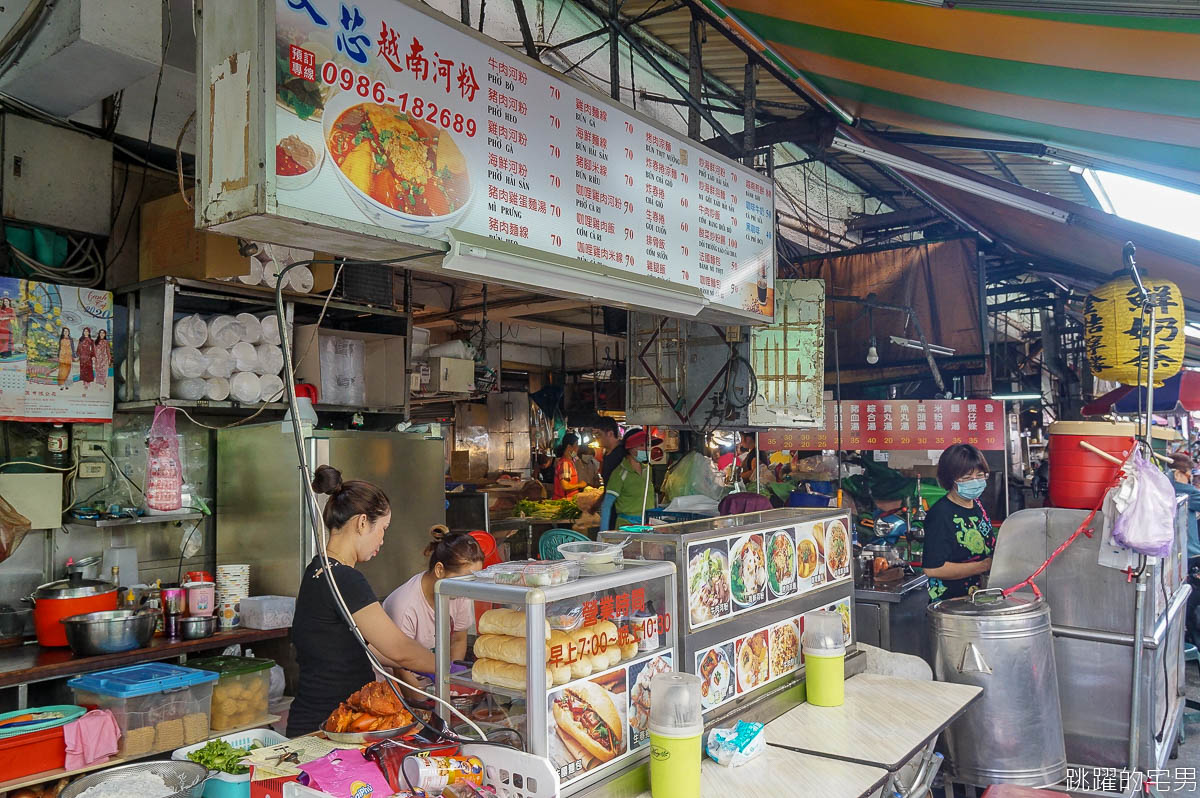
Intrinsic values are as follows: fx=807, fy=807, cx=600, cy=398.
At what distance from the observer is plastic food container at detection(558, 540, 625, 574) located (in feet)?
8.05

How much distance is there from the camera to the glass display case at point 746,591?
266 cm

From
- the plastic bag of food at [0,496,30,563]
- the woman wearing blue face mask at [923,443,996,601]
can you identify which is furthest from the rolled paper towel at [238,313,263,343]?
the woman wearing blue face mask at [923,443,996,601]

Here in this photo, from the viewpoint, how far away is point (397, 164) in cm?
224

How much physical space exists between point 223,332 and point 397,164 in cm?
280

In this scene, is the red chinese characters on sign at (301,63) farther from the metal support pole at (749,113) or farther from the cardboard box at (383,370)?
the cardboard box at (383,370)

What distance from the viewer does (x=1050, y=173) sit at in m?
8.48

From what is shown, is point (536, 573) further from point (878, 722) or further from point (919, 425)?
point (919, 425)

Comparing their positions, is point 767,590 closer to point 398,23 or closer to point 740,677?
point 740,677

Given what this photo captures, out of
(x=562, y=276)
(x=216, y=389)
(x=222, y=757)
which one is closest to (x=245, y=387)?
(x=216, y=389)

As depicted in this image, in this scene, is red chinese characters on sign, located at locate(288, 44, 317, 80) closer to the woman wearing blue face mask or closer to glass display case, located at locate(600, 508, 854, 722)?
glass display case, located at locate(600, 508, 854, 722)

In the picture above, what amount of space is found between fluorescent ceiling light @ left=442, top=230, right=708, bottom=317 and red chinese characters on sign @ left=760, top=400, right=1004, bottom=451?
17.3ft

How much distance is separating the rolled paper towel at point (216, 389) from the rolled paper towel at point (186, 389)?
0.15ft

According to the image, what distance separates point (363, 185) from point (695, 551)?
1539mm

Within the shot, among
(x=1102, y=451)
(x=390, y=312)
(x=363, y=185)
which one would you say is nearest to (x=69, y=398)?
(x=390, y=312)
